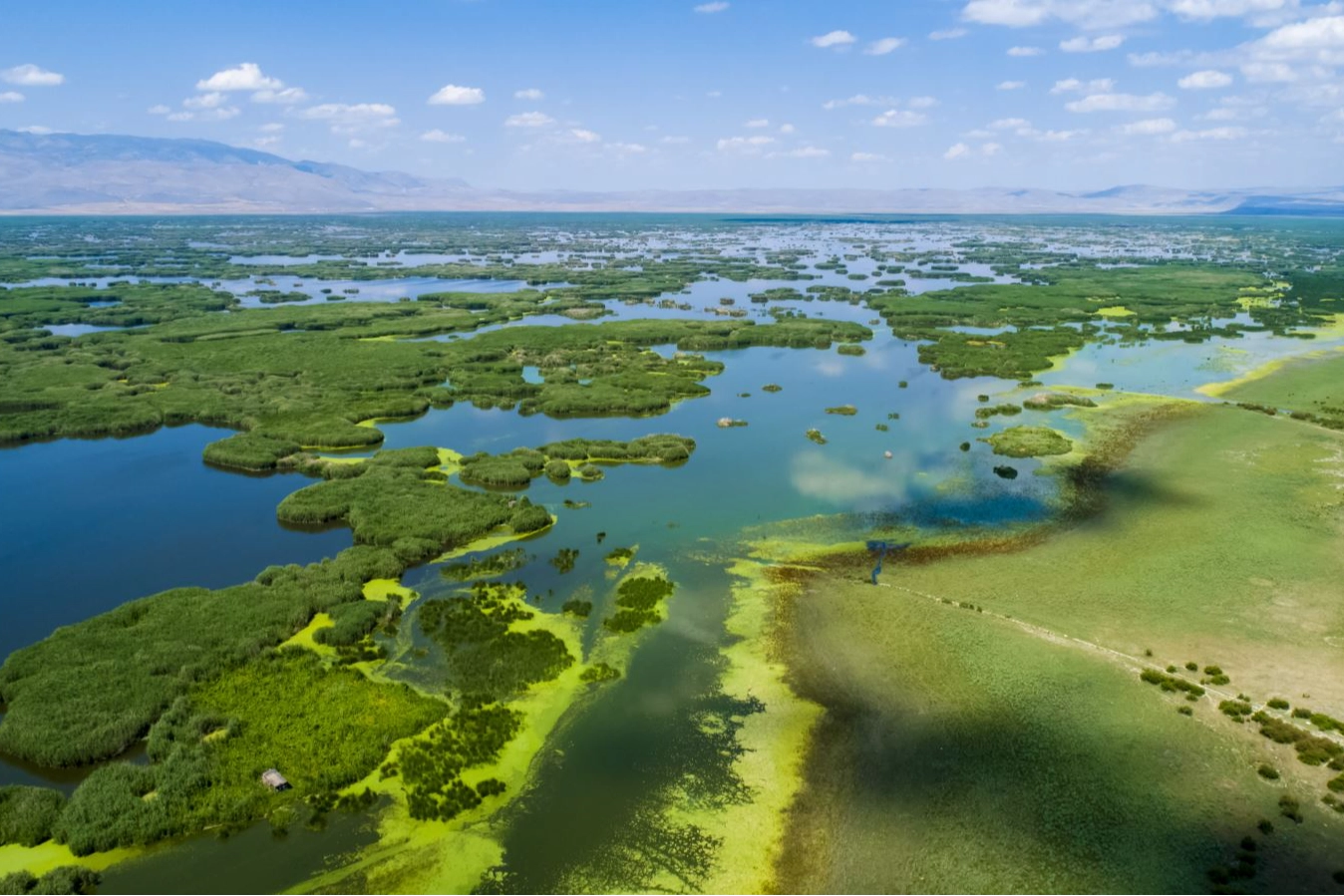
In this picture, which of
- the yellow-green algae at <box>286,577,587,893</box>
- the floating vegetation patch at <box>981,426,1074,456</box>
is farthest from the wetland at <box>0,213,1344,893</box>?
the floating vegetation patch at <box>981,426,1074,456</box>

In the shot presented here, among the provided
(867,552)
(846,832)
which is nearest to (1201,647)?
(867,552)

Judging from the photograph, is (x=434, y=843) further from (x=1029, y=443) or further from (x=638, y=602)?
(x=1029, y=443)

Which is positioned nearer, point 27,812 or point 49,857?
point 49,857

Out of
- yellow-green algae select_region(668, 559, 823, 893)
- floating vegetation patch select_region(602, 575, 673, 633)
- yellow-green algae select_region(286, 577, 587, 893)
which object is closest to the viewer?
yellow-green algae select_region(286, 577, 587, 893)

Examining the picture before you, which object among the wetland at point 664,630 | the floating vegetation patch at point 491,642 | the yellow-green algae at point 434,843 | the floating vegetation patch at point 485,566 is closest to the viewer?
the yellow-green algae at point 434,843

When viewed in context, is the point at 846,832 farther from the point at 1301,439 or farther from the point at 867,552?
the point at 1301,439

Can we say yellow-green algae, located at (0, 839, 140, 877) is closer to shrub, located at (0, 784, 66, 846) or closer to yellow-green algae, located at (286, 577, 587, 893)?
shrub, located at (0, 784, 66, 846)

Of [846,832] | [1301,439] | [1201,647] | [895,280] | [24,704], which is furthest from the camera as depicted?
[895,280]

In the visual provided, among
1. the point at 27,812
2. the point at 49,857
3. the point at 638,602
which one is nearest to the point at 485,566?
the point at 638,602

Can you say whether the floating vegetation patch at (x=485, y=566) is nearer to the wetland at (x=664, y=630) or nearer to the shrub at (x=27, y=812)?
the wetland at (x=664, y=630)

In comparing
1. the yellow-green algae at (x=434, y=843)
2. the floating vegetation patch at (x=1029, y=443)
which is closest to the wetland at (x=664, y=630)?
the yellow-green algae at (x=434, y=843)

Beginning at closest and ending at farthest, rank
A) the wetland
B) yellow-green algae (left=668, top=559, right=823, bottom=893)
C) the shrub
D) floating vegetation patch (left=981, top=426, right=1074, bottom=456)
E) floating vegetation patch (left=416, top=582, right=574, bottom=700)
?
1. yellow-green algae (left=668, top=559, right=823, bottom=893)
2. the shrub
3. the wetland
4. floating vegetation patch (left=416, top=582, right=574, bottom=700)
5. floating vegetation patch (left=981, top=426, right=1074, bottom=456)
